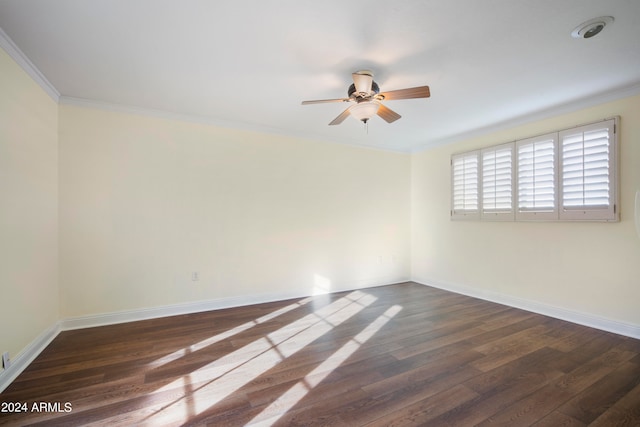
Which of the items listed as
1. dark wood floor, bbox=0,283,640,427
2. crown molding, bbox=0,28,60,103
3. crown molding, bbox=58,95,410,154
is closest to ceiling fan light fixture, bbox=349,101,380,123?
crown molding, bbox=58,95,410,154

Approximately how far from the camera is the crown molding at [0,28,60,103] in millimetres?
2003

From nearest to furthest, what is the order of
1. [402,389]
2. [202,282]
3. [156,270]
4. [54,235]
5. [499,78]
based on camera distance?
[402,389], [499,78], [54,235], [156,270], [202,282]

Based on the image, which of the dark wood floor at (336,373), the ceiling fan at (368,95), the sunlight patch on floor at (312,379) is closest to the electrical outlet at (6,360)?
the dark wood floor at (336,373)

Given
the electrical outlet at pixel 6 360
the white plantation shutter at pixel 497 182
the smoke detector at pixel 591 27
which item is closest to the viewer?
the smoke detector at pixel 591 27

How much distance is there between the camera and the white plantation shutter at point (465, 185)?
4234 millimetres

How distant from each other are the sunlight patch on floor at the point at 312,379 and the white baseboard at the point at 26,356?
189cm

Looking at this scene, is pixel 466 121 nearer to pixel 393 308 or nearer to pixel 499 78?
pixel 499 78

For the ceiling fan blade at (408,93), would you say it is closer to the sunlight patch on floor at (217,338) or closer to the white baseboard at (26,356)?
the sunlight patch on floor at (217,338)

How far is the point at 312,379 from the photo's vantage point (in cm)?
209

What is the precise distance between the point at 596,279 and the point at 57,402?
4.99m

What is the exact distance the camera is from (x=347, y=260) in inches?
184

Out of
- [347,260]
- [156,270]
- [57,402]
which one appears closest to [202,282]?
[156,270]

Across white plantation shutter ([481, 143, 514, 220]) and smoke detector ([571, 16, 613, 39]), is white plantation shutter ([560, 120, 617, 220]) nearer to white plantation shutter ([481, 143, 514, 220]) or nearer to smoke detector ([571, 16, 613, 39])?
white plantation shutter ([481, 143, 514, 220])

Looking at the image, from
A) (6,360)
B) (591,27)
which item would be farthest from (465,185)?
(6,360)
